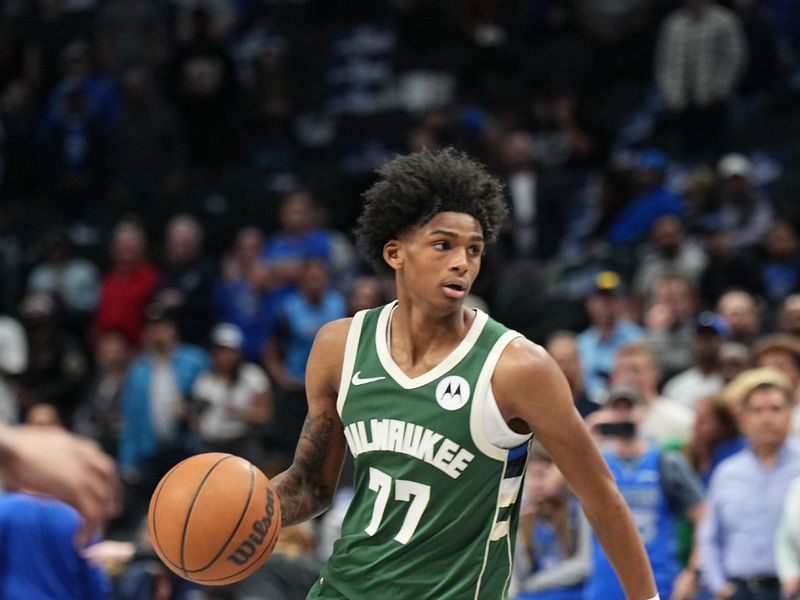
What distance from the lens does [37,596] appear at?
6633 millimetres

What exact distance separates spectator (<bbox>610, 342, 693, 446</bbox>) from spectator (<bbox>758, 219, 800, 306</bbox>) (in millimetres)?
2332

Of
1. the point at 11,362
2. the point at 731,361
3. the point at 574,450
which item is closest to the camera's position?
the point at 574,450

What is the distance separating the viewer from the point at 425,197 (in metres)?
4.53

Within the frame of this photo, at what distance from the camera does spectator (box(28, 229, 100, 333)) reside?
43.3 feet

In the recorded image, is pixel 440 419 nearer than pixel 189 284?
Yes

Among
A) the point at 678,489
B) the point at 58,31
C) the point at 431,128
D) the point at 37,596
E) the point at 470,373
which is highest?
the point at 58,31

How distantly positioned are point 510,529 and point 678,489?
3.23 meters

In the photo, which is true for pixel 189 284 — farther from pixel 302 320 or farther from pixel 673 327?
pixel 673 327

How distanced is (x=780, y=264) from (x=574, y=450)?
720 centimetres

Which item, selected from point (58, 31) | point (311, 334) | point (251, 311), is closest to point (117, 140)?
point (58, 31)

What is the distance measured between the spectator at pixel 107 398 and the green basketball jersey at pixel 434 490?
7.51m

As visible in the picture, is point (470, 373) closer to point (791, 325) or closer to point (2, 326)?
point (791, 325)

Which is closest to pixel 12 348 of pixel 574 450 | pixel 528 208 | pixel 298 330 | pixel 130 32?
pixel 298 330

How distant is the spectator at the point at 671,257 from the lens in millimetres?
11047
